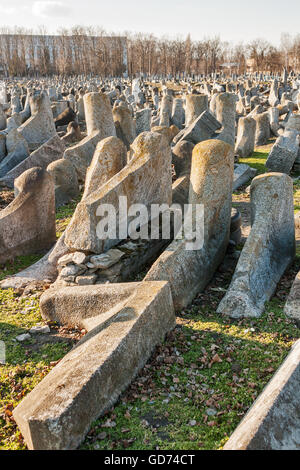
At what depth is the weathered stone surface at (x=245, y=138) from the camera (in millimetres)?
13156

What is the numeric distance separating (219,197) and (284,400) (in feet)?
11.3

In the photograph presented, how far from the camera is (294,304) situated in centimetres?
508

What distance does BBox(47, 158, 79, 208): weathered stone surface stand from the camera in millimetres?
10141

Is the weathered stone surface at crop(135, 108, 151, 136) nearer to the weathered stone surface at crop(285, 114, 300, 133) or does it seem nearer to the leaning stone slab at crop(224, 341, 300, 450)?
the weathered stone surface at crop(285, 114, 300, 133)

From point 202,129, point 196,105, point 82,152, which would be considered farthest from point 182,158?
point 196,105

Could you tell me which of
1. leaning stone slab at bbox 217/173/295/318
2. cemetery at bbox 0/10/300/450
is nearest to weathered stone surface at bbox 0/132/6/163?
cemetery at bbox 0/10/300/450

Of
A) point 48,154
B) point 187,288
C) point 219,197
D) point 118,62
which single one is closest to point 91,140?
point 48,154

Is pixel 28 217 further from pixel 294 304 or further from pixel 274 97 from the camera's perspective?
pixel 274 97

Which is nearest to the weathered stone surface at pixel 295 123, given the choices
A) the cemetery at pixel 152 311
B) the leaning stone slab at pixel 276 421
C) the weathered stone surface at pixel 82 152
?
the cemetery at pixel 152 311

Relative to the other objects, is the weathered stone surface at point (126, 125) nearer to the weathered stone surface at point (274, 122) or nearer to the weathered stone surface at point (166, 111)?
the weathered stone surface at point (166, 111)

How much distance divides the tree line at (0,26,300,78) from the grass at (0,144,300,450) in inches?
2004

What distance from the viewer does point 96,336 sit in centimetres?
414

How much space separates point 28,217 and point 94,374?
176 inches

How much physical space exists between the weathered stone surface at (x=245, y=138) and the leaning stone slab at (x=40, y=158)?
211 inches
